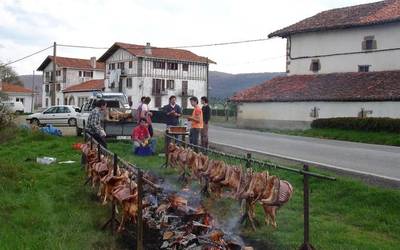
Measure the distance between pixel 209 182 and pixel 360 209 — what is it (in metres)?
3.03

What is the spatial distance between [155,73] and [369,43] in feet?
109

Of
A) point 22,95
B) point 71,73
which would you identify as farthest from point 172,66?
point 22,95

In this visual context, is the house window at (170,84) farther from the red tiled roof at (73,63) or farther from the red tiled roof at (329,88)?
the red tiled roof at (329,88)

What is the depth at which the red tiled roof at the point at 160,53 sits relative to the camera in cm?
6159

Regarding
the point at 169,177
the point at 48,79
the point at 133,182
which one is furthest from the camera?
the point at 48,79

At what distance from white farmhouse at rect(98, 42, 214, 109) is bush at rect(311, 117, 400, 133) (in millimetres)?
35422

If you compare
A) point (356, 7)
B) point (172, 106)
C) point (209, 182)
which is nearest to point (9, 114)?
point (172, 106)

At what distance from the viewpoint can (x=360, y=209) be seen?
31.8 feet

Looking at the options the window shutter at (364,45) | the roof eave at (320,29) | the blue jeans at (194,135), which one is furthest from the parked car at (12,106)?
the window shutter at (364,45)

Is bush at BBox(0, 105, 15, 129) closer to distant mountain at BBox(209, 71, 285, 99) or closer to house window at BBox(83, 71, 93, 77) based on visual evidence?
house window at BBox(83, 71, 93, 77)

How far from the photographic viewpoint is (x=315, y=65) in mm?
Answer: 37094

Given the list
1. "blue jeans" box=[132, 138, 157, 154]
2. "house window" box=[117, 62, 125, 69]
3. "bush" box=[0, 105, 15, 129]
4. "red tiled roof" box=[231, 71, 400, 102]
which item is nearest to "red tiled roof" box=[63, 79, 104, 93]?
"house window" box=[117, 62, 125, 69]

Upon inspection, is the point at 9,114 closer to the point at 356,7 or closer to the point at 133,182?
the point at 133,182

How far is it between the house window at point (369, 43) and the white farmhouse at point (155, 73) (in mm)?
32113
